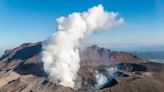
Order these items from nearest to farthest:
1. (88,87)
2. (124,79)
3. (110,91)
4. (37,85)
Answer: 1. (110,91)
2. (124,79)
3. (37,85)
4. (88,87)

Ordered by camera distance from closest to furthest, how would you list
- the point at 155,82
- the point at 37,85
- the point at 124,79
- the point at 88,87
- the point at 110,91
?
the point at 110,91
the point at 155,82
the point at 124,79
the point at 37,85
the point at 88,87

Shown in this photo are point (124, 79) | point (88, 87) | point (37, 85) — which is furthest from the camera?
point (88, 87)

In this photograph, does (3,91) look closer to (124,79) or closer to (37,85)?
(37,85)

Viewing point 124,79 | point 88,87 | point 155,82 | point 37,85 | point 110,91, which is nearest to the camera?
point 110,91

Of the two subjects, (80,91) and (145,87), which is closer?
(145,87)

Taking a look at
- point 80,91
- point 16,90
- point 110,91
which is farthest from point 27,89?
point 110,91

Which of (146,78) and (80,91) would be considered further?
(80,91)

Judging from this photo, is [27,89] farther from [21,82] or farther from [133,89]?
[133,89]

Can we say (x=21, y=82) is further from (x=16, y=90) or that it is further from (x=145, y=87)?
(x=145, y=87)

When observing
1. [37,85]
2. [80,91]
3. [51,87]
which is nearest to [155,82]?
[80,91]
